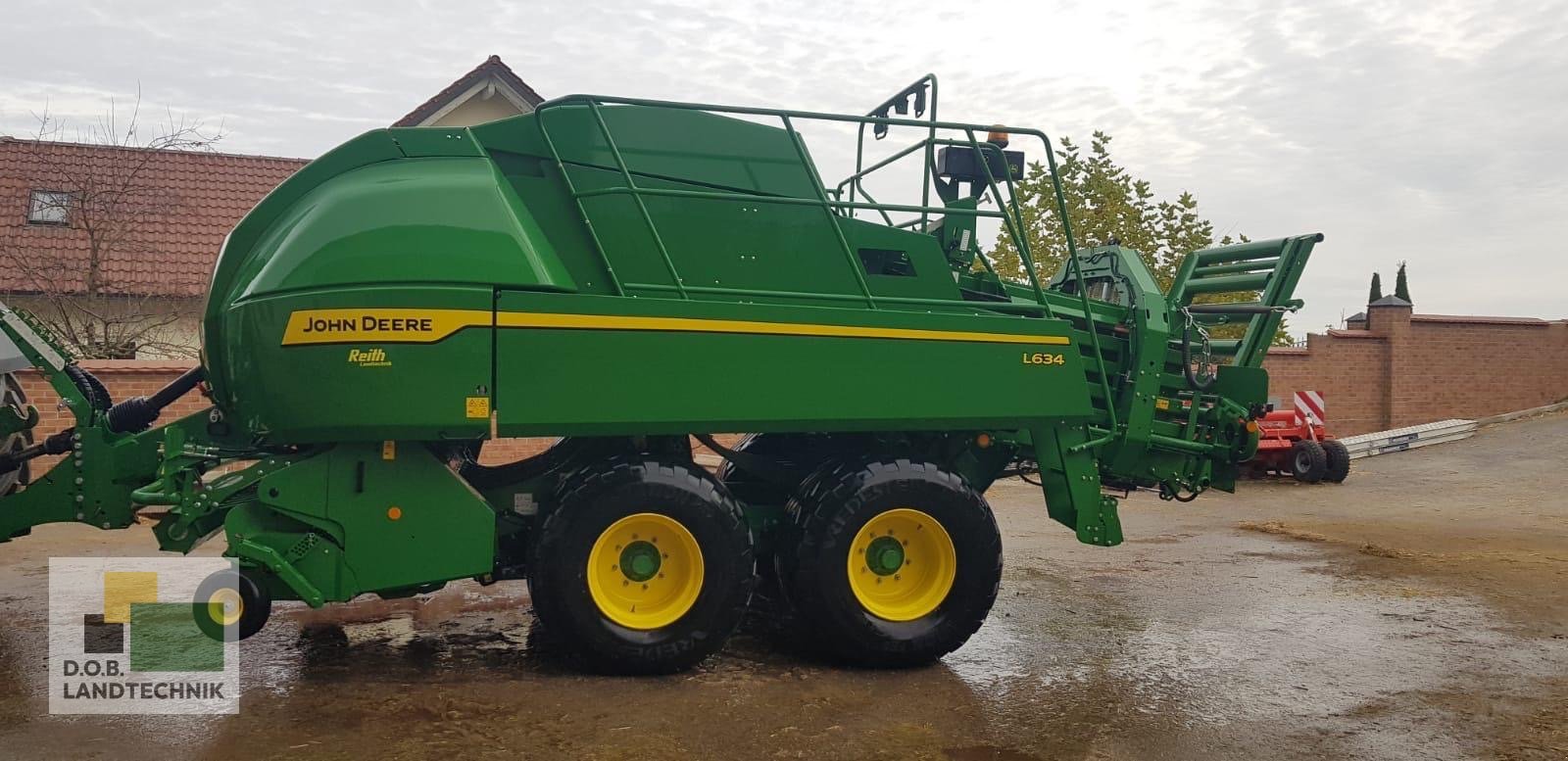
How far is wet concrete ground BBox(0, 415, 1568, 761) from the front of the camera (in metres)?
4.53

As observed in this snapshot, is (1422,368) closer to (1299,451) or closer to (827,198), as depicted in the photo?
(1299,451)

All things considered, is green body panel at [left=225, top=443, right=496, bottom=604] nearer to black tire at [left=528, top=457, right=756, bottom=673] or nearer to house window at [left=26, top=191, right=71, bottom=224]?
black tire at [left=528, top=457, right=756, bottom=673]

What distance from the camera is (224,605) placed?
5250 mm

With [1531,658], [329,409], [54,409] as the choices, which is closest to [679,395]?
[329,409]

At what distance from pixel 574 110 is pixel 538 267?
100 cm

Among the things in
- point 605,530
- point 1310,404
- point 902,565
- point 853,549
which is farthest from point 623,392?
point 1310,404

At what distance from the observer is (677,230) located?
584cm

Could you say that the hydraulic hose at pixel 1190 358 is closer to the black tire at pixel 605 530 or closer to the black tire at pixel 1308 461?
the black tire at pixel 605 530

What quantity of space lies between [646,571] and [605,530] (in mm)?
331

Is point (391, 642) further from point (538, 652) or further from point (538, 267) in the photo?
point (538, 267)

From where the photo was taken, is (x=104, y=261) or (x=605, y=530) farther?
(x=104, y=261)

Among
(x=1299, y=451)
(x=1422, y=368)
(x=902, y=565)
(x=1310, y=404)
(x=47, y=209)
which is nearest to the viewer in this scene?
(x=902, y=565)

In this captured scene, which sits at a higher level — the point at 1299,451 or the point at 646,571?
the point at 1299,451

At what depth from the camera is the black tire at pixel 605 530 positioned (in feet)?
17.3
